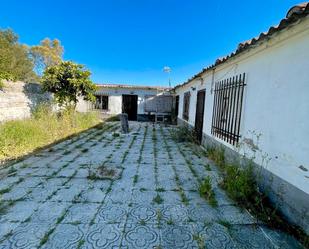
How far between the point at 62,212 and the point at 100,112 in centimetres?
1385

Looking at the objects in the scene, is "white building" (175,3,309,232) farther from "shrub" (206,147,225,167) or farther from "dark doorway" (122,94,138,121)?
"dark doorway" (122,94,138,121)

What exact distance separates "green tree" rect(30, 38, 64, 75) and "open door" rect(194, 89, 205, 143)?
26.7 meters

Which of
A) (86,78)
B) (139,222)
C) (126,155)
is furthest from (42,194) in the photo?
(86,78)

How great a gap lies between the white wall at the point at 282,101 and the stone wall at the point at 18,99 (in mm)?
7223

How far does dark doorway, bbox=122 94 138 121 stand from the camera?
16.3m

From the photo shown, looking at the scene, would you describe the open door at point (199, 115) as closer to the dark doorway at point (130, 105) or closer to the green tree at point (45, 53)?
the dark doorway at point (130, 105)

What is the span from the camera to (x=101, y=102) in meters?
16.1

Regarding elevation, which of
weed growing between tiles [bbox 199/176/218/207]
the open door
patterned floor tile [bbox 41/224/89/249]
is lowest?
patterned floor tile [bbox 41/224/89/249]

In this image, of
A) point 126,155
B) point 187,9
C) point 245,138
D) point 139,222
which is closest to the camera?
point 139,222

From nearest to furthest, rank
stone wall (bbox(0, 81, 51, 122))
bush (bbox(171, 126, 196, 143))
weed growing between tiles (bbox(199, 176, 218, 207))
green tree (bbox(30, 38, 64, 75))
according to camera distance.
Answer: weed growing between tiles (bbox(199, 176, 218, 207)) < stone wall (bbox(0, 81, 51, 122)) < bush (bbox(171, 126, 196, 143)) < green tree (bbox(30, 38, 64, 75))

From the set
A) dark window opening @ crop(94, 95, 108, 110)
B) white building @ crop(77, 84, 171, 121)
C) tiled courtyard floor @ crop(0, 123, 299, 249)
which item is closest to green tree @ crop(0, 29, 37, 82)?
dark window opening @ crop(94, 95, 108, 110)

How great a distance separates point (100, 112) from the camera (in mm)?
15875

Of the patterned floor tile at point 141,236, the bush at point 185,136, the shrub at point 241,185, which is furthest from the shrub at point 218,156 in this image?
the patterned floor tile at point 141,236

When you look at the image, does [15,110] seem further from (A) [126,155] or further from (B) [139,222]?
(B) [139,222]
